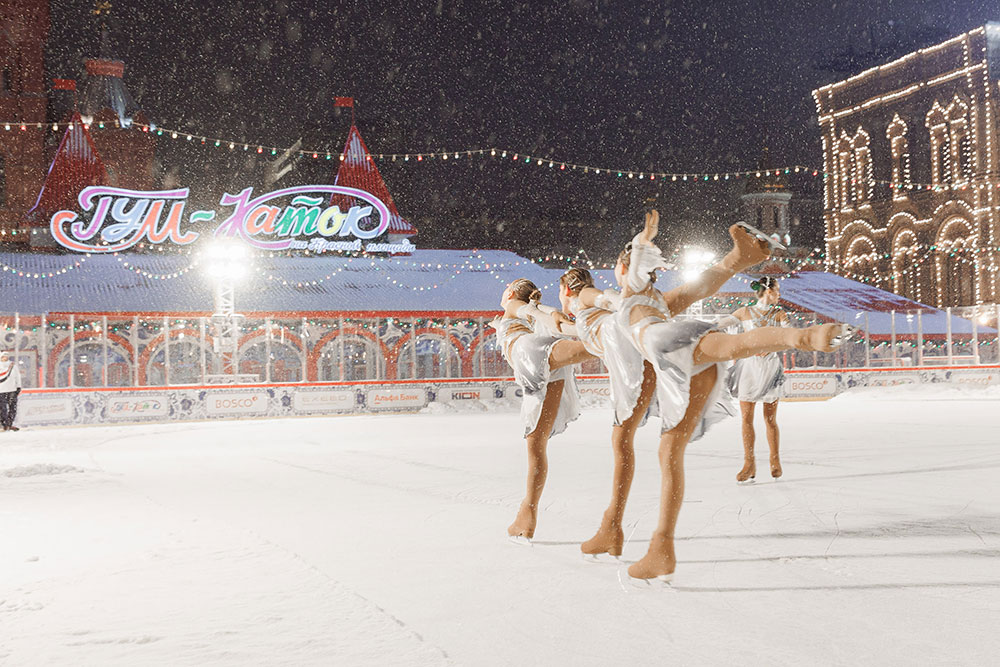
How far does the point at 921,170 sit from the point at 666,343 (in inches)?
1718

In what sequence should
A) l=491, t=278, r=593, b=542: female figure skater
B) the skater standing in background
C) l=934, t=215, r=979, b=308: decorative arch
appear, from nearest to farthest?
l=491, t=278, r=593, b=542: female figure skater → the skater standing in background → l=934, t=215, r=979, b=308: decorative arch

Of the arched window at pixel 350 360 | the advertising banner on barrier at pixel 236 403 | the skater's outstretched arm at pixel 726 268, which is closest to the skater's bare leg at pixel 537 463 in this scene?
the skater's outstretched arm at pixel 726 268

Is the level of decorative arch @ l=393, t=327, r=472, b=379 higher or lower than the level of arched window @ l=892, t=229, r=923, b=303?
lower

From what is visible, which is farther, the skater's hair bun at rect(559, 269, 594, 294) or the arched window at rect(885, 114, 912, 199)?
the arched window at rect(885, 114, 912, 199)

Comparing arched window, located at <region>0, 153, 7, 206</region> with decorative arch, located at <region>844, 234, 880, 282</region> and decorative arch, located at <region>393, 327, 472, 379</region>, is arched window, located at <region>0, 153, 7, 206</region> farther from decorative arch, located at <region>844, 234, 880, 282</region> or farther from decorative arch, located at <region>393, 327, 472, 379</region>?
decorative arch, located at <region>844, 234, 880, 282</region>

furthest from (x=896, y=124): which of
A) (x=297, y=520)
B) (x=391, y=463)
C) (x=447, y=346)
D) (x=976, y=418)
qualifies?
(x=297, y=520)

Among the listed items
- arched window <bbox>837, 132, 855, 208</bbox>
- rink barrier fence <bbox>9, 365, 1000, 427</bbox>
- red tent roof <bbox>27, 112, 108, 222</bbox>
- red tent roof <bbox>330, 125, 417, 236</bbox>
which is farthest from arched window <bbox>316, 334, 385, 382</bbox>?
arched window <bbox>837, 132, 855, 208</bbox>

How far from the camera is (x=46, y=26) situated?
38000 millimetres

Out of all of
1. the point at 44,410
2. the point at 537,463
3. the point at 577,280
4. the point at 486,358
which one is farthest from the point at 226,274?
the point at 577,280

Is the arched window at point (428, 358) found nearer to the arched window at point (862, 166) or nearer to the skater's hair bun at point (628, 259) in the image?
the skater's hair bun at point (628, 259)

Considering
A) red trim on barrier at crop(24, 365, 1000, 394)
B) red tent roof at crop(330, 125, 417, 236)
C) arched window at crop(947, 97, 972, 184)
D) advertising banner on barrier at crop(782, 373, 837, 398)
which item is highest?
arched window at crop(947, 97, 972, 184)

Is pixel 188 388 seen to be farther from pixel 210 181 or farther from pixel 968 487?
pixel 210 181

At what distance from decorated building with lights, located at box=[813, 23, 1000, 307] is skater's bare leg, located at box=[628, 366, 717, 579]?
3583 cm

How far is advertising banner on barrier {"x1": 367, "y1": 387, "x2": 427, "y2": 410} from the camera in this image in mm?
22750
